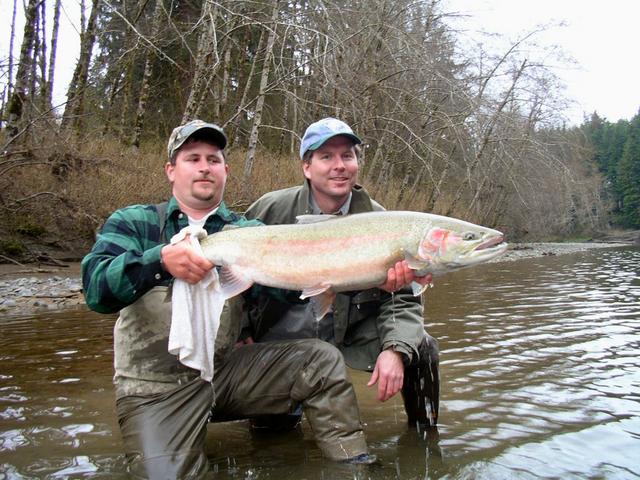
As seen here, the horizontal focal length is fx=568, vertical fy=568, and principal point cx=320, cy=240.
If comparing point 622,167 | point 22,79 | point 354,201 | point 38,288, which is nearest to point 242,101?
point 22,79

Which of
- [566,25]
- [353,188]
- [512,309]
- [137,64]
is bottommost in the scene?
[512,309]

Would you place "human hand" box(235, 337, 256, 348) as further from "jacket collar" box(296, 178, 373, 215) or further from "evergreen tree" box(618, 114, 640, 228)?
"evergreen tree" box(618, 114, 640, 228)

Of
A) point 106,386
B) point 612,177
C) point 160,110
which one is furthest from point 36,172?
point 612,177

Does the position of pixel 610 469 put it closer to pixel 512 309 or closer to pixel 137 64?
pixel 512 309

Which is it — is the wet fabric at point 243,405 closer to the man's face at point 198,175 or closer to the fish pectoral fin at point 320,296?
the fish pectoral fin at point 320,296

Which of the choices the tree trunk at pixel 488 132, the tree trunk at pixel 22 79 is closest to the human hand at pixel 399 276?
the tree trunk at pixel 22 79

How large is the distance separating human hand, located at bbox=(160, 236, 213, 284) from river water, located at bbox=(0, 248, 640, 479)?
1.07 meters

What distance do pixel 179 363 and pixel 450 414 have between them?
1969 mm

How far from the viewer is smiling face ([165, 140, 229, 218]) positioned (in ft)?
10.5

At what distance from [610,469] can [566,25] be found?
22498 mm

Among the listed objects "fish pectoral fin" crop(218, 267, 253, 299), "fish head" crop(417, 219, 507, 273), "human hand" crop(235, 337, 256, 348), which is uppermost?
"fish head" crop(417, 219, 507, 273)

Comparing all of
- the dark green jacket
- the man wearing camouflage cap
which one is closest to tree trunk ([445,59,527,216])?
the dark green jacket

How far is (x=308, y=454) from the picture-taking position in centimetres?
323

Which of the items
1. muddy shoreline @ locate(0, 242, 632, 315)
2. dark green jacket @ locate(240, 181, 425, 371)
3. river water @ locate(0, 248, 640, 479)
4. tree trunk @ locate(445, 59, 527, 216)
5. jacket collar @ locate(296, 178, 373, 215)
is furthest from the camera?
tree trunk @ locate(445, 59, 527, 216)
